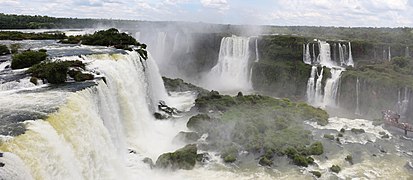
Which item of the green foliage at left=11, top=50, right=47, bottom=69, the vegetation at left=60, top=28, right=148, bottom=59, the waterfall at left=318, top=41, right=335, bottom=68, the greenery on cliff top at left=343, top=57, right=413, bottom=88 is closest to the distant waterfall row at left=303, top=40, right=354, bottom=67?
the waterfall at left=318, top=41, right=335, bottom=68

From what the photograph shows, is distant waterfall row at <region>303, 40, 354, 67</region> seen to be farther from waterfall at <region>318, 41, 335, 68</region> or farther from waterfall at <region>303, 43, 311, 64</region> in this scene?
waterfall at <region>303, 43, 311, 64</region>

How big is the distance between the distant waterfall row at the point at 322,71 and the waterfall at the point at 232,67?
751cm

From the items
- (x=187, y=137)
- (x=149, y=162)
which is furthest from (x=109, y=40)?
(x=149, y=162)

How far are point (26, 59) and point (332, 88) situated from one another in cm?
2774

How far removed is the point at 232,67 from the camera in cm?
4678

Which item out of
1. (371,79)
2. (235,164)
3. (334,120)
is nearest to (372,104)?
(371,79)

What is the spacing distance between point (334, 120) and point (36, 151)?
2401 centimetres

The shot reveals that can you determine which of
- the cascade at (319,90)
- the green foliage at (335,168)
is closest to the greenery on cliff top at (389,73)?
the cascade at (319,90)

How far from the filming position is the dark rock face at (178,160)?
1809 centimetres

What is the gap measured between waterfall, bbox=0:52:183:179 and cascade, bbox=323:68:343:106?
18191mm

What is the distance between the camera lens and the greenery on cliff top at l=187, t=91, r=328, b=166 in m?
21.0

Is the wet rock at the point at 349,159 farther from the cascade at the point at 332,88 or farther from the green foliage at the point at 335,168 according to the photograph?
the cascade at the point at 332,88

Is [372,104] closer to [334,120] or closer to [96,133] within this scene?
[334,120]

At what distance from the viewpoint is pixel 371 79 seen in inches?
1321
